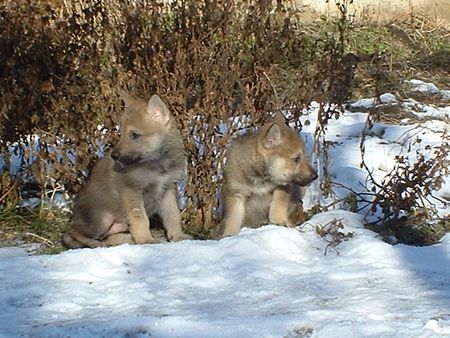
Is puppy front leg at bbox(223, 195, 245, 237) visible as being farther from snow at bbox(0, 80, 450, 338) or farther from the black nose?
the black nose

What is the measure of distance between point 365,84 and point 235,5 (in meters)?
4.19

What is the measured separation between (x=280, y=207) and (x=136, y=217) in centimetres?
101

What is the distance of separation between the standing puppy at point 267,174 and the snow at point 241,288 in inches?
9.3

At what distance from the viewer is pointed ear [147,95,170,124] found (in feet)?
19.9

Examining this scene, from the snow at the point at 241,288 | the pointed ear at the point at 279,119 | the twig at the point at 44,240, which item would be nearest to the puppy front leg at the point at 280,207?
the snow at the point at 241,288

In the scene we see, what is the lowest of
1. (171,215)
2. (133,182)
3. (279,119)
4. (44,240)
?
(44,240)

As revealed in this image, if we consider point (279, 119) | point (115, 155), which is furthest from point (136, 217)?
point (279, 119)

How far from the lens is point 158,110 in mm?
6125

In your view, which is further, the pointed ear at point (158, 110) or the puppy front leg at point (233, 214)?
the puppy front leg at point (233, 214)

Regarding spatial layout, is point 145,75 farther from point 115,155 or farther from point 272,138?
point 272,138

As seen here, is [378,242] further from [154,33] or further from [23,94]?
[23,94]

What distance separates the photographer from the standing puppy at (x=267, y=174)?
625cm

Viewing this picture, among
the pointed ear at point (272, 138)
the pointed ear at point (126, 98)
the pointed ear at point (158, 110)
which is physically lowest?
the pointed ear at point (272, 138)

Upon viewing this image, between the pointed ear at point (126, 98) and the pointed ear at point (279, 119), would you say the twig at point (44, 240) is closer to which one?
the pointed ear at point (126, 98)
